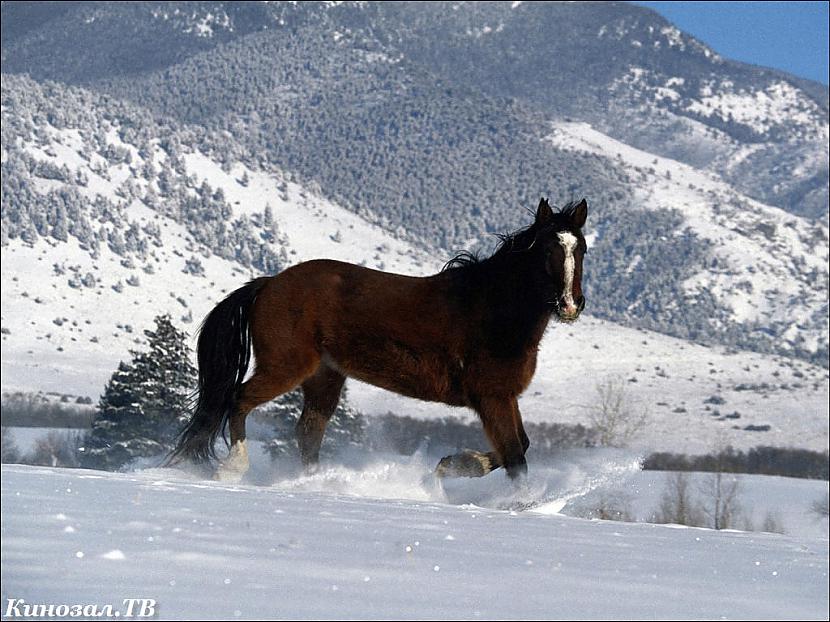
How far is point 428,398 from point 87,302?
143 m

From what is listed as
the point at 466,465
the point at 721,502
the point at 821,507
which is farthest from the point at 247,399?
the point at 821,507

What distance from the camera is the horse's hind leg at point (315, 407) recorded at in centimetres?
1003

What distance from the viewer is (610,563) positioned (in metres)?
4.61

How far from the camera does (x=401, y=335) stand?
9.22 metres

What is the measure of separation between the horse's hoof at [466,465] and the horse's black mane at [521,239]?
145cm

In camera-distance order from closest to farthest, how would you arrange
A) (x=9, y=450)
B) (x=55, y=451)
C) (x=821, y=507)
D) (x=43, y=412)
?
(x=55, y=451) → (x=9, y=450) → (x=821, y=507) → (x=43, y=412)

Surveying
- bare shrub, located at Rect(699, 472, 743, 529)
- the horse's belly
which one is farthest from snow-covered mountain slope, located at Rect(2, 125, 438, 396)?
the horse's belly

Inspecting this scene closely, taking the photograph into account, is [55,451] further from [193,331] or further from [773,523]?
[193,331]

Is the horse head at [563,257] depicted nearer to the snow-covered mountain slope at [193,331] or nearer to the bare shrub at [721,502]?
the bare shrub at [721,502]

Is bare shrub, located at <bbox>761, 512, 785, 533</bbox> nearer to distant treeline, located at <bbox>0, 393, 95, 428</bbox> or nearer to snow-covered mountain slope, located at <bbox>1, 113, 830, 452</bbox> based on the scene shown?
distant treeline, located at <bbox>0, 393, 95, 428</bbox>

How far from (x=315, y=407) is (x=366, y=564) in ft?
19.4

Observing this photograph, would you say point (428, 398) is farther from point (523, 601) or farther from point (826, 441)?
point (826, 441)

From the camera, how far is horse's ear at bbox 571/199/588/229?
897cm

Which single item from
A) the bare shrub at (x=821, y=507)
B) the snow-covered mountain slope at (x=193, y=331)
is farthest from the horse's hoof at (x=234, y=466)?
the snow-covered mountain slope at (x=193, y=331)
